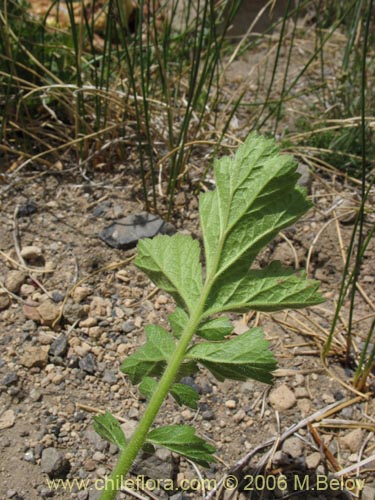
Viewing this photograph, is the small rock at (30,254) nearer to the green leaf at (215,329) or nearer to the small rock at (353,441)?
the green leaf at (215,329)

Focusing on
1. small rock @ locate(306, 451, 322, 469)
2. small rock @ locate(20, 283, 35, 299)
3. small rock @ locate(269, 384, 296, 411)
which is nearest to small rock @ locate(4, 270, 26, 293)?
small rock @ locate(20, 283, 35, 299)

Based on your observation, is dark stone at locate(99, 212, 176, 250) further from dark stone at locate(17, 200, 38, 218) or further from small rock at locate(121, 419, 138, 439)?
small rock at locate(121, 419, 138, 439)

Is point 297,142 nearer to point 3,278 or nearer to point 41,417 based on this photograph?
point 3,278

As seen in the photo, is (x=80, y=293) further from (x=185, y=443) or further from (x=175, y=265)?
(x=185, y=443)

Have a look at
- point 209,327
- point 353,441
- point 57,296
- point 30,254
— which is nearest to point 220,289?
point 209,327

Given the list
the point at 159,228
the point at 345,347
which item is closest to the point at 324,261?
the point at 345,347
